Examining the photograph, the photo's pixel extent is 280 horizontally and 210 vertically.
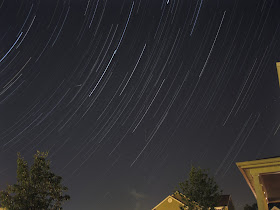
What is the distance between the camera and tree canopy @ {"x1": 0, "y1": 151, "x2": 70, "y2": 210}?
15.2 meters

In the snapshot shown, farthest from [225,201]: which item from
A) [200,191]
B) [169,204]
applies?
[200,191]

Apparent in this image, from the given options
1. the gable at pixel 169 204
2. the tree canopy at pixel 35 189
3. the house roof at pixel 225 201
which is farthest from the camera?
the gable at pixel 169 204

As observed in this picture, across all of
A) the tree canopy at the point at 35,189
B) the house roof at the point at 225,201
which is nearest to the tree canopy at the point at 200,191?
the tree canopy at the point at 35,189

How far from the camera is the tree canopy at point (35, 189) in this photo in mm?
15219

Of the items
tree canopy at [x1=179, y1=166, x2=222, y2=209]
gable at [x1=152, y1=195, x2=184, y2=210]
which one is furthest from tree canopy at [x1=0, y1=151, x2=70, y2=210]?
gable at [x1=152, y1=195, x2=184, y2=210]

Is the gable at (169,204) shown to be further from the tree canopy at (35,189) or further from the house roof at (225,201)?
the tree canopy at (35,189)

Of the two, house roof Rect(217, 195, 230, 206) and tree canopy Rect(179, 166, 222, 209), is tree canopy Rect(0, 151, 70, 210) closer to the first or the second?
tree canopy Rect(179, 166, 222, 209)

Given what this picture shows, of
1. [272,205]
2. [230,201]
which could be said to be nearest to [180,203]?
[230,201]

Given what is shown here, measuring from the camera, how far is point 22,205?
593 inches

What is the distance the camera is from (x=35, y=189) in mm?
15695

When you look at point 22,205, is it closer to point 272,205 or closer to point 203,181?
point 203,181

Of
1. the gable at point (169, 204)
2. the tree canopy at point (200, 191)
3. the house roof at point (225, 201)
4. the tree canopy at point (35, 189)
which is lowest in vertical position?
the tree canopy at point (35, 189)

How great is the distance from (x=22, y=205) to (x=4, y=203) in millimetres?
973

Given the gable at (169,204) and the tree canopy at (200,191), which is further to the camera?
the gable at (169,204)
